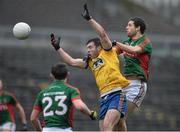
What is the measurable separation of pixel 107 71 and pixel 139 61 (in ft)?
3.13

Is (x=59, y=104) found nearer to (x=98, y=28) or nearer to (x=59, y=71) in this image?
(x=59, y=71)

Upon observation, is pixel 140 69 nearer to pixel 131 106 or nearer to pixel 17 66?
pixel 131 106

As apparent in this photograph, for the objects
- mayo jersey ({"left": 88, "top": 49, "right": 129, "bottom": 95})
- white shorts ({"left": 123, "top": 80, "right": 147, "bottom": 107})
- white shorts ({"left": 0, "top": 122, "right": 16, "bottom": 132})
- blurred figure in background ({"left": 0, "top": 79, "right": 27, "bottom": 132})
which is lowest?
white shorts ({"left": 0, "top": 122, "right": 16, "bottom": 132})

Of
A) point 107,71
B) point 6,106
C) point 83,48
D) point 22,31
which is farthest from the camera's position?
point 83,48

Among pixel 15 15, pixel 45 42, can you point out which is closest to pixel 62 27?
pixel 15 15

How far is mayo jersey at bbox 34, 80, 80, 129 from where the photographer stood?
439 inches

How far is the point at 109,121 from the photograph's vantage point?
12.8 m

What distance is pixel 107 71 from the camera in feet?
43.0

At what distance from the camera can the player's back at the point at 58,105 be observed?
11164 mm

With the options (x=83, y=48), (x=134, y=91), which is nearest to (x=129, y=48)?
(x=134, y=91)

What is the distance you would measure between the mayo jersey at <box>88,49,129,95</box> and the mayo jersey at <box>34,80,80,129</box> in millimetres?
1958

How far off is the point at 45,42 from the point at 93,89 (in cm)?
438

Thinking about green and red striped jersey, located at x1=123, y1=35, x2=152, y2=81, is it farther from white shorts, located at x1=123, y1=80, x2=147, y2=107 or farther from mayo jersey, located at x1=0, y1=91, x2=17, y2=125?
mayo jersey, located at x1=0, y1=91, x2=17, y2=125

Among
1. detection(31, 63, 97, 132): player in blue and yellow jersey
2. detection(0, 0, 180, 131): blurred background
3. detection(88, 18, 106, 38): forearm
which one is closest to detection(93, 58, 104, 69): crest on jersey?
detection(88, 18, 106, 38): forearm
